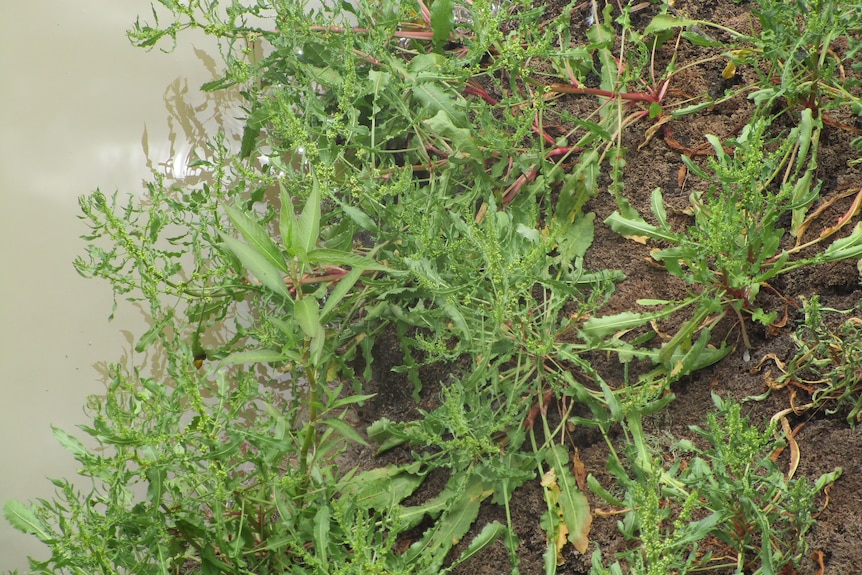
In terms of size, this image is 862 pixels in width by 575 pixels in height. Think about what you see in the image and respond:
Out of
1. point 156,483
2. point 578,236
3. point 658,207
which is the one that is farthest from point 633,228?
point 156,483

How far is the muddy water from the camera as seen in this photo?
5.33ft

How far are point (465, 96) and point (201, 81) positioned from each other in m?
0.62

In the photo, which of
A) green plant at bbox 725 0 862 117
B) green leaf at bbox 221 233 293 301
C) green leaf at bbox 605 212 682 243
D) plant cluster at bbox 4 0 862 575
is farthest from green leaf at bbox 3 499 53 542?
green plant at bbox 725 0 862 117

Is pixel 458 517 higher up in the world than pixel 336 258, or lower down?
lower down

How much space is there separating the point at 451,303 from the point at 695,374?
46 cm

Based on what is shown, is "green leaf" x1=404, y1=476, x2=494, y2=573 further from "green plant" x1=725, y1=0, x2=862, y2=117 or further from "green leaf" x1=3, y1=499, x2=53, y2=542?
"green plant" x1=725, y1=0, x2=862, y2=117

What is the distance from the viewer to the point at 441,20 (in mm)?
1753

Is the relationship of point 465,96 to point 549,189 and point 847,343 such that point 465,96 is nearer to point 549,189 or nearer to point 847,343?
point 549,189

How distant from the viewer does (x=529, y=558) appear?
149 cm

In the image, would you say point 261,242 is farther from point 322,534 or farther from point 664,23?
point 664,23

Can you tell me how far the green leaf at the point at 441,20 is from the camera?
1727 millimetres

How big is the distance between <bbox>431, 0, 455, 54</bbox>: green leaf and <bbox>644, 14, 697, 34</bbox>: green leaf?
1.32ft

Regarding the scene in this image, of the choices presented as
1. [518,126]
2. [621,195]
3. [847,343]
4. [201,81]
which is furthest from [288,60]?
[847,343]

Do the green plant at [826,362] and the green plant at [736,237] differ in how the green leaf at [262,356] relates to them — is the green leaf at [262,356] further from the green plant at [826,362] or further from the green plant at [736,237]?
the green plant at [826,362]
